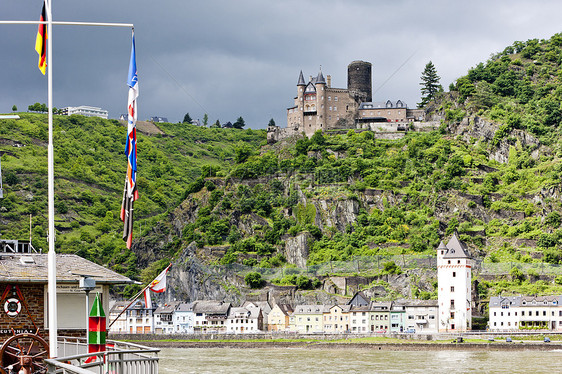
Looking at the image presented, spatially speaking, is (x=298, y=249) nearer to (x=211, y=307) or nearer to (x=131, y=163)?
(x=211, y=307)

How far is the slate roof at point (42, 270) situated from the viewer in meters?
24.2

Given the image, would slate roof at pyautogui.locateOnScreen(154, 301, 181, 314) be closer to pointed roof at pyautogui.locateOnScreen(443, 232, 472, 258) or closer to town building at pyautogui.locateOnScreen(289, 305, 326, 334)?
town building at pyautogui.locateOnScreen(289, 305, 326, 334)

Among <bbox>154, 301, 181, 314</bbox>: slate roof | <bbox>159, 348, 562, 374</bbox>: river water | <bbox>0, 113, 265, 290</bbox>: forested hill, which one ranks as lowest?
<bbox>159, 348, 562, 374</bbox>: river water

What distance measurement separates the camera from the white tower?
4080 inches

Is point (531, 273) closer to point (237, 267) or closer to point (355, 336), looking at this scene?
point (355, 336)

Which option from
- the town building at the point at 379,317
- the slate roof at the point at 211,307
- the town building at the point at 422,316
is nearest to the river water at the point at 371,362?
the town building at the point at 422,316

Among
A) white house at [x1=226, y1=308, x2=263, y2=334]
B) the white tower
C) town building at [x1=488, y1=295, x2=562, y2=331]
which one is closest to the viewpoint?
town building at [x1=488, y1=295, x2=562, y2=331]

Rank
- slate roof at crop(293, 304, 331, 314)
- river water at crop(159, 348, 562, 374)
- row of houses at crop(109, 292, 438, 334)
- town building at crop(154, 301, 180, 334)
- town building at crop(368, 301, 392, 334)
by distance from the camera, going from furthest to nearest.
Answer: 1. town building at crop(154, 301, 180, 334)
2. slate roof at crop(293, 304, 331, 314)
3. town building at crop(368, 301, 392, 334)
4. row of houses at crop(109, 292, 438, 334)
5. river water at crop(159, 348, 562, 374)

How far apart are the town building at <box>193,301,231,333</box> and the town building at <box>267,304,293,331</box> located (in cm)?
661

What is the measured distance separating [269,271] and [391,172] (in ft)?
91.7

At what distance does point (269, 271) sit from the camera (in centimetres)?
12312

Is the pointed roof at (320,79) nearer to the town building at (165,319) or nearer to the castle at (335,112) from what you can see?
the castle at (335,112)

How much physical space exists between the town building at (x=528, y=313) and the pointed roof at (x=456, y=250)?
7370 mm

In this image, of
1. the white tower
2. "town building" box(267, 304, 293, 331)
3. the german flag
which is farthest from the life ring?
"town building" box(267, 304, 293, 331)
